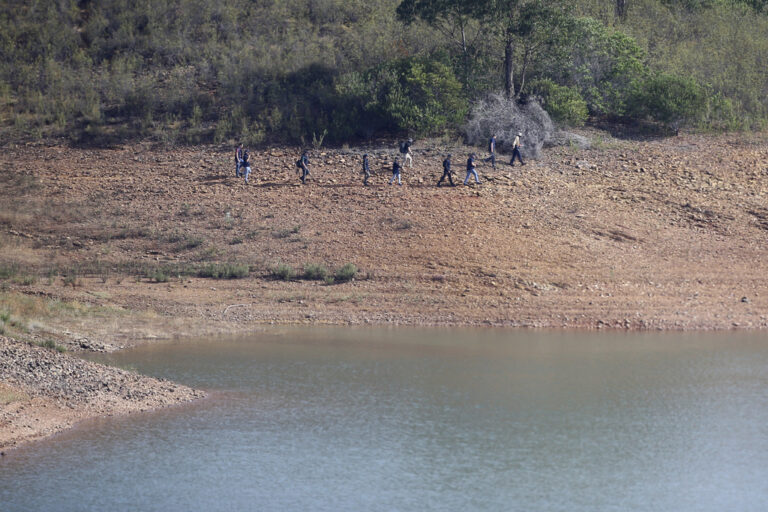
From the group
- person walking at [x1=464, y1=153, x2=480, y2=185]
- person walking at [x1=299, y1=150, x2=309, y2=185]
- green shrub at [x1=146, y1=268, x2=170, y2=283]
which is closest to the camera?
green shrub at [x1=146, y1=268, x2=170, y2=283]

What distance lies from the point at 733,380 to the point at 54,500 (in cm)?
1365

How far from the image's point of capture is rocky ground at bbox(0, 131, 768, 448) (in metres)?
23.8

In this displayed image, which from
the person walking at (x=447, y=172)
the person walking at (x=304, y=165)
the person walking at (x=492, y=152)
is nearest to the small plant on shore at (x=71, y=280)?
the person walking at (x=304, y=165)

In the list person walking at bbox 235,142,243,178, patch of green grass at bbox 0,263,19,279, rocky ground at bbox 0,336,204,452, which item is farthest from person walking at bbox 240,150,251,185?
rocky ground at bbox 0,336,204,452

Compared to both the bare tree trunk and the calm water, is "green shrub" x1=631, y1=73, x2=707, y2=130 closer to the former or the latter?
the bare tree trunk

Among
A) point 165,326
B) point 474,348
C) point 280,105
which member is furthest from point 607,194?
point 165,326

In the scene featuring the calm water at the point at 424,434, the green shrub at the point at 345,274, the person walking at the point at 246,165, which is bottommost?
the calm water at the point at 424,434

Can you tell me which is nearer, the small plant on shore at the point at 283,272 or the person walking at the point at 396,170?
the small plant on shore at the point at 283,272

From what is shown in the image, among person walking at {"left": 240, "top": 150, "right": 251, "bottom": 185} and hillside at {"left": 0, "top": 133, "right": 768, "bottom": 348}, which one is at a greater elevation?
person walking at {"left": 240, "top": 150, "right": 251, "bottom": 185}

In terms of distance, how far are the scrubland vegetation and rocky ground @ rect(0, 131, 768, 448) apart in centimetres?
159

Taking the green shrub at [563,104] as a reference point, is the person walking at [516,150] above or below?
below

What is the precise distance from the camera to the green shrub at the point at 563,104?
3370cm

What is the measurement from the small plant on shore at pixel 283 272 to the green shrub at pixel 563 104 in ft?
44.0

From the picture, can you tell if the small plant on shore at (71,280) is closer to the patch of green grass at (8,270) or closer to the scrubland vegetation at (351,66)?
the patch of green grass at (8,270)
